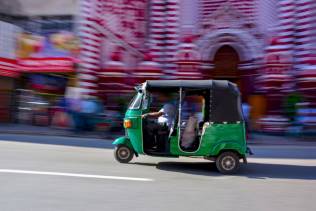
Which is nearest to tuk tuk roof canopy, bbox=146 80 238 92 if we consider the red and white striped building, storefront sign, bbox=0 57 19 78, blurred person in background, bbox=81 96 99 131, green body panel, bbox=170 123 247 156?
green body panel, bbox=170 123 247 156

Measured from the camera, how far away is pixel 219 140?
10477 mm

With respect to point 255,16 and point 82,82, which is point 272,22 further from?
point 82,82

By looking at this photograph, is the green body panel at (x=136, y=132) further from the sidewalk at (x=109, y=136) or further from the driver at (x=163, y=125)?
the sidewalk at (x=109, y=136)

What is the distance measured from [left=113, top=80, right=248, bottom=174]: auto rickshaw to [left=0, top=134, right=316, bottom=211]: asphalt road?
1.30 ft

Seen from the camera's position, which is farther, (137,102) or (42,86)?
(42,86)

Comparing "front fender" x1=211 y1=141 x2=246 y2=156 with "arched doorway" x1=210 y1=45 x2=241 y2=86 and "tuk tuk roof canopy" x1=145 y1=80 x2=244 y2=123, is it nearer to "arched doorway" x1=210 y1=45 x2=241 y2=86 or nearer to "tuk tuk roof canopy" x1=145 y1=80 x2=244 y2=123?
"tuk tuk roof canopy" x1=145 y1=80 x2=244 y2=123

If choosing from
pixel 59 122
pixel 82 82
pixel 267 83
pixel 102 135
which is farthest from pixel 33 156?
pixel 267 83

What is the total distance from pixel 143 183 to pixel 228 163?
7.83 ft

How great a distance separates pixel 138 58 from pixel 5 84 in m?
6.16

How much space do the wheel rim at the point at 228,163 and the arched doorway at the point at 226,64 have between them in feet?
35.4

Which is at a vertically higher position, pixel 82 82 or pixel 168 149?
pixel 82 82

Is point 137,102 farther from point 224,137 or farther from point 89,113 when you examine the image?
point 89,113

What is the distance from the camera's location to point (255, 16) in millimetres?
20281

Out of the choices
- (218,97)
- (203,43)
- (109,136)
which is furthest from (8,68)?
(218,97)
